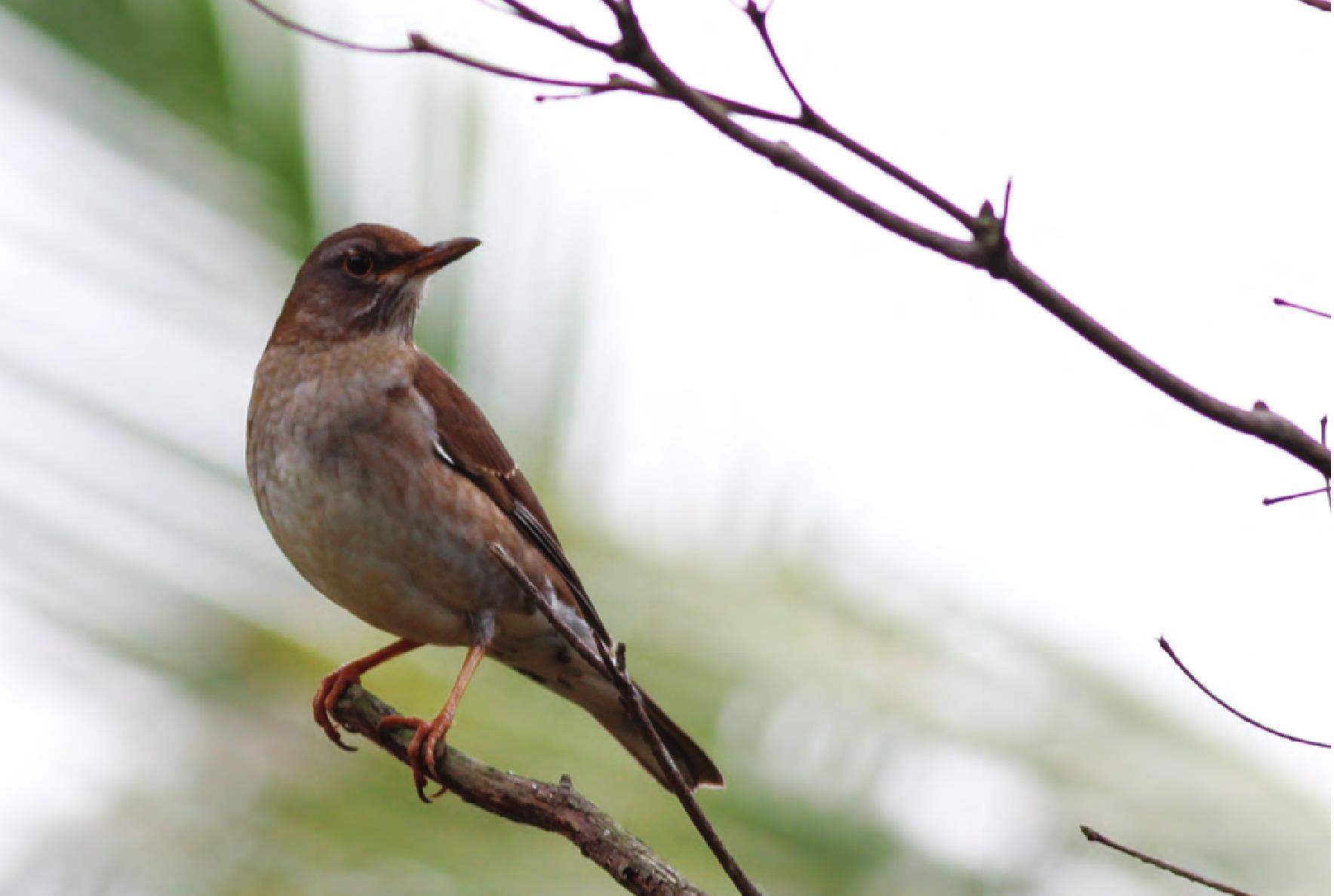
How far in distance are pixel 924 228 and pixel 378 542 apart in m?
3.12

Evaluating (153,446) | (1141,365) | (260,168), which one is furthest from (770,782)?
(1141,365)

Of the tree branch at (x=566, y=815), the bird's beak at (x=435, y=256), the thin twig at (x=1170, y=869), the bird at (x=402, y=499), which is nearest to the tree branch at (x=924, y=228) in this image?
the thin twig at (x=1170, y=869)

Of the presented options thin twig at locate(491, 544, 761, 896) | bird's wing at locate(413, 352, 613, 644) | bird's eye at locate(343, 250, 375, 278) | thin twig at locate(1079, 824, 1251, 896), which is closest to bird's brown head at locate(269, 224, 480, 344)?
bird's eye at locate(343, 250, 375, 278)

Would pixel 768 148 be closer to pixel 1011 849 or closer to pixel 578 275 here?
pixel 1011 849

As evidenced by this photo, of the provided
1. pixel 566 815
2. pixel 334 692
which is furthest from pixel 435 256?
pixel 566 815

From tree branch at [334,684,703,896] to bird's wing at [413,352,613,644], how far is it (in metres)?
1.14

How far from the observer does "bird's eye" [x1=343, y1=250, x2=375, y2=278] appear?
6500 millimetres

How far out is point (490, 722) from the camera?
20.5 feet

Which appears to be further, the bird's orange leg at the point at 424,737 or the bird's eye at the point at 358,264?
the bird's eye at the point at 358,264

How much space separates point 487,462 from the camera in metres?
6.08

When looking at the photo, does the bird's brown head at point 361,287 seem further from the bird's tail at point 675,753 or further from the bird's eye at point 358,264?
the bird's tail at point 675,753

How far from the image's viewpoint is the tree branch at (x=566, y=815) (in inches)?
163

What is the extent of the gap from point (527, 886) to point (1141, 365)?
3.44 meters

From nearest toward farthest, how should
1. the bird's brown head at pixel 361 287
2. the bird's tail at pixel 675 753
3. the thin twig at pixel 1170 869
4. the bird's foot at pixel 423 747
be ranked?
the thin twig at pixel 1170 869
the bird's foot at pixel 423 747
the bird's tail at pixel 675 753
the bird's brown head at pixel 361 287
